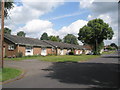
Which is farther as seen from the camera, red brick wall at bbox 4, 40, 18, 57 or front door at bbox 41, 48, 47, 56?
front door at bbox 41, 48, 47, 56

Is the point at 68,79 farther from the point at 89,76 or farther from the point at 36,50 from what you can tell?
the point at 36,50

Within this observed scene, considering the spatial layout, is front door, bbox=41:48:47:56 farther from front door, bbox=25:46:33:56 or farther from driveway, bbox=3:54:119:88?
driveway, bbox=3:54:119:88

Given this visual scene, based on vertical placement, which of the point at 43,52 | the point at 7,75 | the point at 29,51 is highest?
the point at 29,51

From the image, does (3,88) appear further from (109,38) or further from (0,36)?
(109,38)

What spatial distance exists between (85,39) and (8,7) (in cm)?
3737

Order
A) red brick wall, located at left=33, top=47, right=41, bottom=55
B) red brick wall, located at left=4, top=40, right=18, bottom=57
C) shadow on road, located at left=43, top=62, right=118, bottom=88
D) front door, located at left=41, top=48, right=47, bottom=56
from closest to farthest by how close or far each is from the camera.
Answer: shadow on road, located at left=43, top=62, right=118, bottom=88 < red brick wall, located at left=4, top=40, right=18, bottom=57 < red brick wall, located at left=33, top=47, right=41, bottom=55 < front door, located at left=41, top=48, right=47, bottom=56

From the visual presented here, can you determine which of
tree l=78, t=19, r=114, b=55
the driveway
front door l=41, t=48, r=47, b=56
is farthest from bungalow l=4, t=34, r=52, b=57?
tree l=78, t=19, r=114, b=55

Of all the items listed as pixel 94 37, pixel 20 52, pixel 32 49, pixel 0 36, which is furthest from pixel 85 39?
pixel 0 36

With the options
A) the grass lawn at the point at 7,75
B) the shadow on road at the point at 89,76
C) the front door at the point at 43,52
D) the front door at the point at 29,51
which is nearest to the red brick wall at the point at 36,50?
the front door at the point at 29,51

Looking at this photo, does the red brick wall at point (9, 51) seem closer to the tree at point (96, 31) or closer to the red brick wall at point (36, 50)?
the red brick wall at point (36, 50)

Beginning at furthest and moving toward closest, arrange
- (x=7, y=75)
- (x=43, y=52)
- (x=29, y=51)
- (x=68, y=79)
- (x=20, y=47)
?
(x=43, y=52) → (x=29, y=51) → (x=20, y=47) → (x=7, y=75) → (x=68, y=79)

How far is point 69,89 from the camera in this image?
634 cm

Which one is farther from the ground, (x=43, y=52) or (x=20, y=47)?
(x=20, y=47)

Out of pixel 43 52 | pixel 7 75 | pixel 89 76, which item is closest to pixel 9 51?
pixel 43 52
